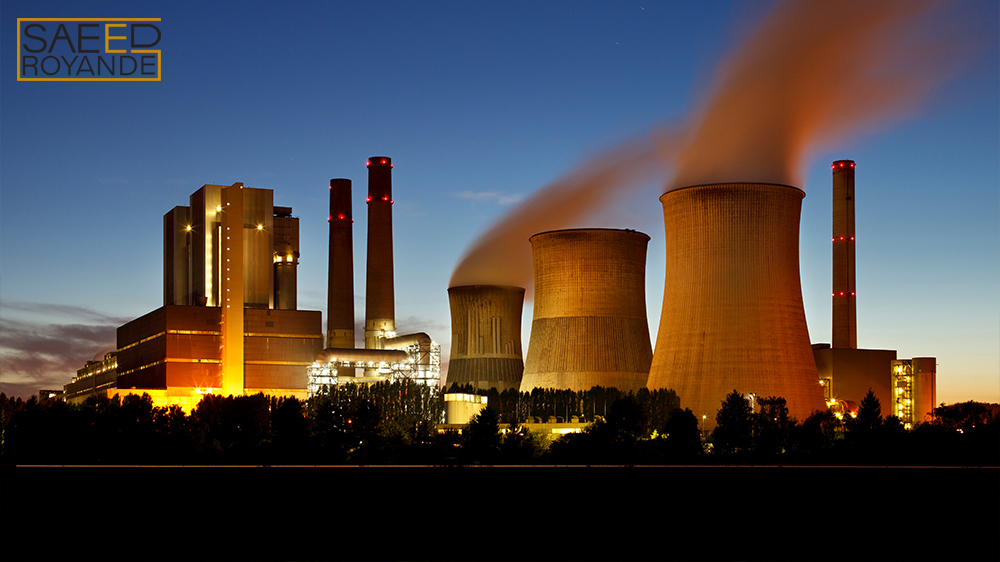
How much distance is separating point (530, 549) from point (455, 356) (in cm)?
3779

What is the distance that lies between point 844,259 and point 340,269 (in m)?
28.4

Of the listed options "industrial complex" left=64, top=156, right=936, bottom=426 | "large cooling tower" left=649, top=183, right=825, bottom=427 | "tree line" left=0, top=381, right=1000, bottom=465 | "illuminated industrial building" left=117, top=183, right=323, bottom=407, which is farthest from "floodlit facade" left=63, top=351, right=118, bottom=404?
"large cooling tower" left=649, top=183, right=825, bottom=427

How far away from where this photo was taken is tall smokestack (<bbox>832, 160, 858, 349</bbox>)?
205ft

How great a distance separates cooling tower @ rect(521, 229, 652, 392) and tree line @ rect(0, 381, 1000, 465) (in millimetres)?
3945

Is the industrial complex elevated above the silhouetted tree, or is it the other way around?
the industrial complex

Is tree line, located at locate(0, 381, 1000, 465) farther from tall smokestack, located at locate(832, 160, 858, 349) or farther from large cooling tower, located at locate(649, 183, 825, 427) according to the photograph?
tall smokestack, located at locate(832, 160, 858, 349)

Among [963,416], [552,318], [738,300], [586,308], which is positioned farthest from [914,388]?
[738,300]

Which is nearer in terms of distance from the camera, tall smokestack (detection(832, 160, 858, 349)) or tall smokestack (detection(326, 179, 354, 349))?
tall smokestack (detection(832, 160, 858, 349))

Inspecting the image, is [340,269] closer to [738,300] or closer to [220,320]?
[220,320]

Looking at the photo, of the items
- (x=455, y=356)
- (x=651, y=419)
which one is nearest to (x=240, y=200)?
(x=455, y=356)

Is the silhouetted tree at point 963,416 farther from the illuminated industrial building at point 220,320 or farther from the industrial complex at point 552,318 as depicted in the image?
the illuminated industrial building at point 220,320

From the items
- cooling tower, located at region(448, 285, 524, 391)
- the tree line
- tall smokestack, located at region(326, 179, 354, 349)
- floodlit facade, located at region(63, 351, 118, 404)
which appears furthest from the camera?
floodlit facade, located at region(63, 351, 118, 404)

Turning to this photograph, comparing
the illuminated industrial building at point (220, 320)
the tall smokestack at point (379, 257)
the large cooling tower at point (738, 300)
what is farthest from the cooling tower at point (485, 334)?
the large cooling tower at point (738, 300)

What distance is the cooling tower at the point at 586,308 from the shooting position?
149 ft
